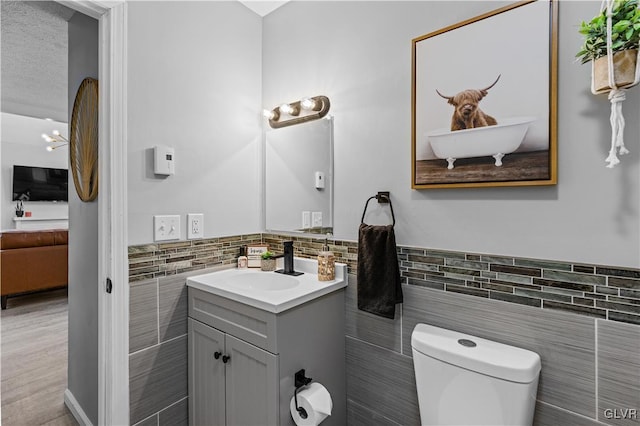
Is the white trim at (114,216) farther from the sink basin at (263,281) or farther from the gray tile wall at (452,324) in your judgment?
the sink basin at (263,281)

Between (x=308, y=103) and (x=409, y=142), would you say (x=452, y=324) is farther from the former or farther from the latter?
(x=308, y=103)

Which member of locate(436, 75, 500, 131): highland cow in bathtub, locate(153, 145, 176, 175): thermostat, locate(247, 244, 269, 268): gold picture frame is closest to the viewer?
locate(436, 75, 500, 131): highland cow in bathtub

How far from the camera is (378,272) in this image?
139 cm

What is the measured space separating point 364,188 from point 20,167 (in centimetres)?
668

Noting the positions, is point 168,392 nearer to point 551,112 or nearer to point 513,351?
point 513,351

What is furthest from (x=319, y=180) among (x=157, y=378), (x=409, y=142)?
(x=157, y=378)

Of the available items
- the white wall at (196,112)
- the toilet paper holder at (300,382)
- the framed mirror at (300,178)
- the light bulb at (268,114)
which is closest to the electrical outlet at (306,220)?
the framed mirror at (300,178)

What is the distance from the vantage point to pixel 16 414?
73.0 inches

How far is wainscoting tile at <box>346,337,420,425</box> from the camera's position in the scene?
4.58 ft

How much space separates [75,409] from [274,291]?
5.00ft

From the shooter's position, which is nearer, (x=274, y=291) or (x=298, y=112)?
(x=274, y=291)

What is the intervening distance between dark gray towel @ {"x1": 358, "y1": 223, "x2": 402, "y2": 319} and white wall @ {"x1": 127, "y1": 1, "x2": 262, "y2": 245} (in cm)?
85

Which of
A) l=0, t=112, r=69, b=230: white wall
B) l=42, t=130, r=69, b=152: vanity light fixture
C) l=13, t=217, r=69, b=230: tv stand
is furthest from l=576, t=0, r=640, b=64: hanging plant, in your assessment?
l=42, t=130, r=69, b=152: vanity light fixture

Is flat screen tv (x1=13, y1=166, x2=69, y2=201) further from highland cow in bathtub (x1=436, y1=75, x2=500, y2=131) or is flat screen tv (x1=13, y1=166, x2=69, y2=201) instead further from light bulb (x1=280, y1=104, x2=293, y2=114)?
highland cow in bathtub (x1=436, y1=75, x2=500, y2=131)
